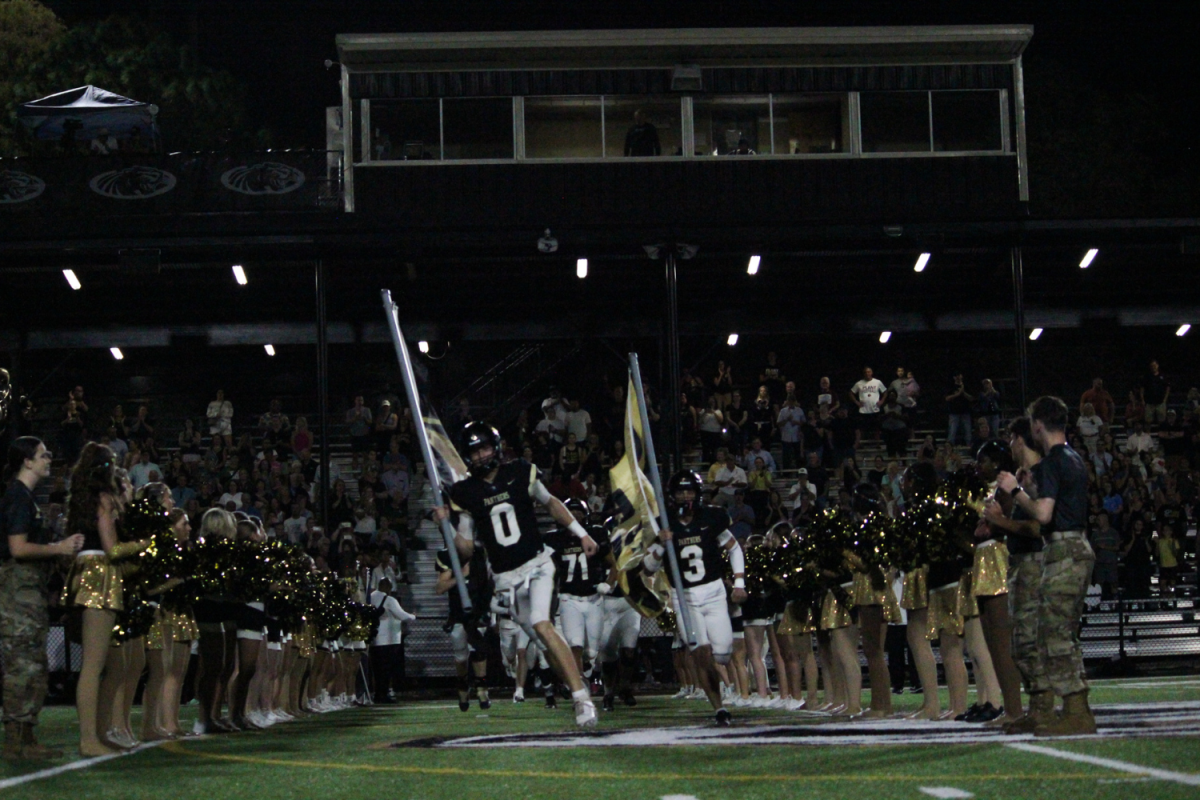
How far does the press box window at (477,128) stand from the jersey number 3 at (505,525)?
19.7 m

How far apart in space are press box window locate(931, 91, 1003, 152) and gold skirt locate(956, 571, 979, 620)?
21.4 meters

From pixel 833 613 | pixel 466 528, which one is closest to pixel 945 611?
pixel 833 613

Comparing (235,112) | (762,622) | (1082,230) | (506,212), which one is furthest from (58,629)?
(235,112)

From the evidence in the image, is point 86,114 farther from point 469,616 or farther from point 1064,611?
point 1064,611

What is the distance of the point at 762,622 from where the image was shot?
55.5ft

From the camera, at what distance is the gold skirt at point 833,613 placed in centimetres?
1288

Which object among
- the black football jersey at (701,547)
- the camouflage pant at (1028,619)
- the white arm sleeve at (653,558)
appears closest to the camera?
the camouflage pant at (1028,619)

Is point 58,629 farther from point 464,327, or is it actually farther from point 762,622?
point 464,327

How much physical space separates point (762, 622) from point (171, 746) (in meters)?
7.75

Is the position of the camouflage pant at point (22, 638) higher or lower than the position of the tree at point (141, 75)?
lower

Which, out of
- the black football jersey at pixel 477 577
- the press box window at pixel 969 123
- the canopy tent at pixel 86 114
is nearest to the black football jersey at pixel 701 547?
the black football jersey at pixel 477 577

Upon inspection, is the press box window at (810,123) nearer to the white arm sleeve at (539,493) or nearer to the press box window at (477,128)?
the press box window at (477,128)

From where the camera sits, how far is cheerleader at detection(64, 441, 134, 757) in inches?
387

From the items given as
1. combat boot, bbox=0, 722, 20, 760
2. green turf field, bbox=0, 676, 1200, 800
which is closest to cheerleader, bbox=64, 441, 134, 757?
combat boot, bbox=0, 722, 20, 760
